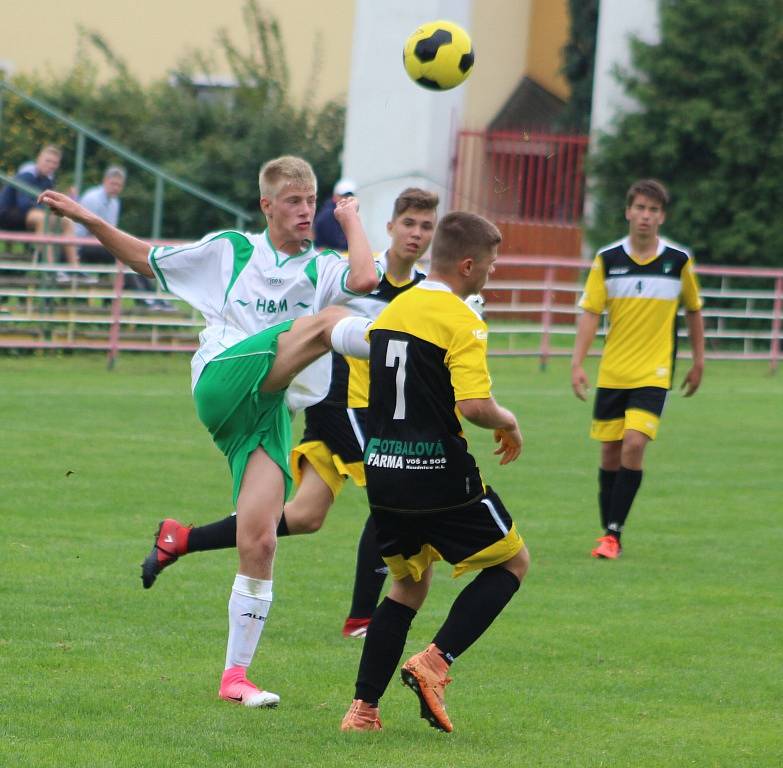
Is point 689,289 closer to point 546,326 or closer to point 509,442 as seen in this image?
point 509,442

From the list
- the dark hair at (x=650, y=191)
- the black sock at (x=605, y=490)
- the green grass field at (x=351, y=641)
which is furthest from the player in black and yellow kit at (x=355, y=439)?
the black sock at (x=605, y=490)

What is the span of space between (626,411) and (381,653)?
420 centimetres

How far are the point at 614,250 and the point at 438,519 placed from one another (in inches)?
174

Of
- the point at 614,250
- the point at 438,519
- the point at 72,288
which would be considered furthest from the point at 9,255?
the point at 438,519

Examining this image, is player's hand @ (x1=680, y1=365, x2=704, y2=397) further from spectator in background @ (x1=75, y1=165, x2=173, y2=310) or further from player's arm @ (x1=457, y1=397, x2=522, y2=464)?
spectator in background @ (x1=75, y1=165, x2=173, y2=310)

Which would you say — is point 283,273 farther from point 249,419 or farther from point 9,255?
point 9,255

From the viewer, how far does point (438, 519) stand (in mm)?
5070

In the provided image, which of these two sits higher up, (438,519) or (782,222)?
(782,222)

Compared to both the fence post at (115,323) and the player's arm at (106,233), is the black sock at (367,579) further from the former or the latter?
the fence post at (115,323)

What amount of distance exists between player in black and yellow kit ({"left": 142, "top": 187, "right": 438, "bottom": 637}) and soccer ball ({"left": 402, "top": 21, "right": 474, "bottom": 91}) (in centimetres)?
190

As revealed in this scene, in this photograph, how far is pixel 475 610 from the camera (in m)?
5.15

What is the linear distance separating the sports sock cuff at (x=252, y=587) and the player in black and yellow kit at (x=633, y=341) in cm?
364

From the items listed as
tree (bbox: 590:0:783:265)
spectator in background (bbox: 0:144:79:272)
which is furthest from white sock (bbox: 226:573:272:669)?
tree (bbox: 590:0:783:265)

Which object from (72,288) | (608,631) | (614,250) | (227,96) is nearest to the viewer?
(608,631)
